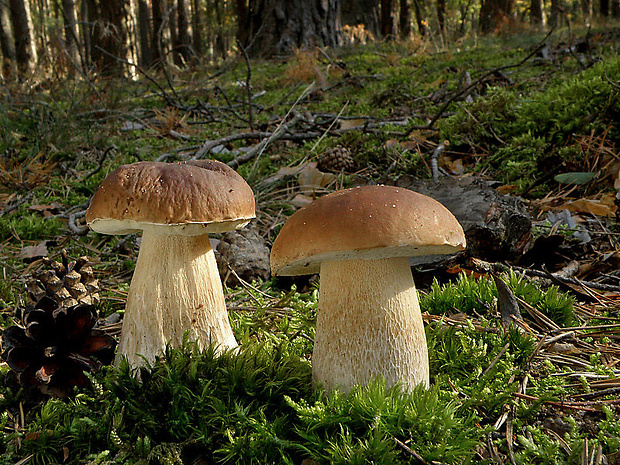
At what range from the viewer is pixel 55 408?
62.8 inches

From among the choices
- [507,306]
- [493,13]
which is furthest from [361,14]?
[507,306]

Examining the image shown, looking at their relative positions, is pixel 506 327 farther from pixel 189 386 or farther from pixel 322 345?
pixel 189 386

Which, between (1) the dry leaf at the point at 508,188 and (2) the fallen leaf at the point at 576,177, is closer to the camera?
(2) the fallen leaf at the point at 576,177

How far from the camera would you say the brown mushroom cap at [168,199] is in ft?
4.99

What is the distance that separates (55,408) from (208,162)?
109 cm

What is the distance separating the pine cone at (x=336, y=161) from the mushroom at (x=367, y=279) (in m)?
2.18

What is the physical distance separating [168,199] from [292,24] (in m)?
8.24

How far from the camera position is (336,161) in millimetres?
3746

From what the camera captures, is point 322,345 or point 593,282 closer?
point 322,345

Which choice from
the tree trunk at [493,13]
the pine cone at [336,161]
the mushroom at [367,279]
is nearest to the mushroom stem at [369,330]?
the mushroom at [367,279]

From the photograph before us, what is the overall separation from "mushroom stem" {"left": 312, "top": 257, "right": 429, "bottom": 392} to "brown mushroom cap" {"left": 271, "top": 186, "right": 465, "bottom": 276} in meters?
0.10

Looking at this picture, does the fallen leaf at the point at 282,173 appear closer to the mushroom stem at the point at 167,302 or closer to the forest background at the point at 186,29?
the mushroom stem at the point at 167,302

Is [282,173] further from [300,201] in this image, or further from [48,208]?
[48,208]

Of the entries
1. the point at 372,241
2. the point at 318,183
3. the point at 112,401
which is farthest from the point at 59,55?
the point at 372,241
